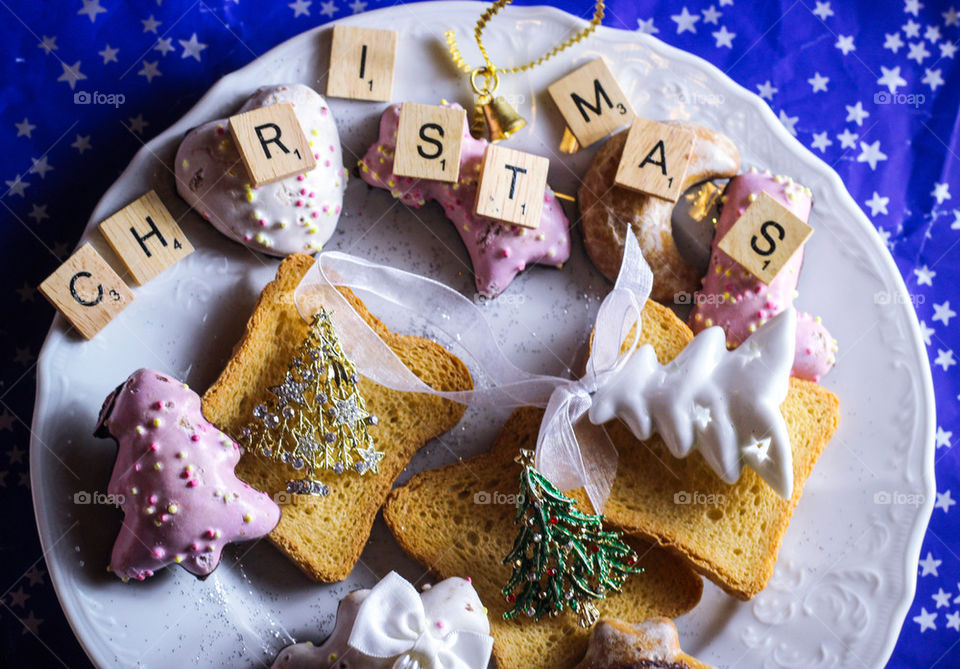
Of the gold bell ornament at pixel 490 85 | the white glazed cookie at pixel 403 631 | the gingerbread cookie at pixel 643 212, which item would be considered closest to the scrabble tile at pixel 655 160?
the gingerbread cookie at pixel 643 212

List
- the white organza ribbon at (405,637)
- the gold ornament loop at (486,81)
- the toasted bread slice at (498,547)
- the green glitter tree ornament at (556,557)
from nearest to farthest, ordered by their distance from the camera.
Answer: the white organza ribbon at (405,637), the green glitter tree ornament at (556,557), the toasted bread slice at (498,547), the gold ornament loop at (486,81)

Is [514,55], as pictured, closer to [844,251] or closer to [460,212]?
[460,212]

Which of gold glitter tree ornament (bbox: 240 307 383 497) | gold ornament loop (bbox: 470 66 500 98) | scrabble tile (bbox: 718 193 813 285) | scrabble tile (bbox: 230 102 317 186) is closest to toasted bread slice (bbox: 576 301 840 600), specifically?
scrabble tile (bbox: 718 193 813 285)

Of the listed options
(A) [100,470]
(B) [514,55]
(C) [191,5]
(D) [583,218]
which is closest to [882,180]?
(D) [583,218]

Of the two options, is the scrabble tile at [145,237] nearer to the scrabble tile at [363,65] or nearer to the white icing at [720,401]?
the scrabble tile at [363,65]

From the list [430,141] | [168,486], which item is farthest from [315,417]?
[430,141]

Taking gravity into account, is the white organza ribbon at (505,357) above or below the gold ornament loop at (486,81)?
below

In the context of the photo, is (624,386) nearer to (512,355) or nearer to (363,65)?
(512,355)
